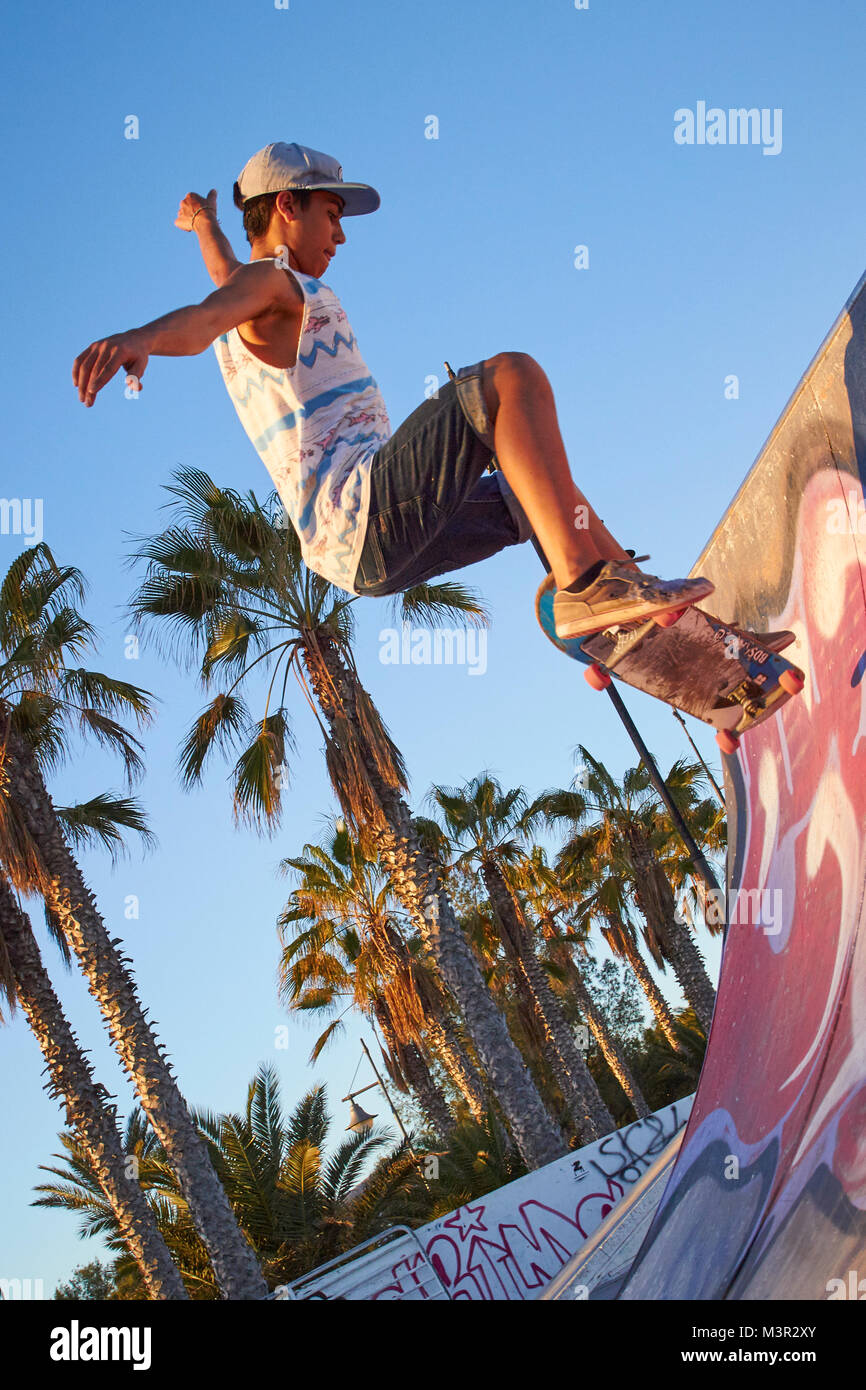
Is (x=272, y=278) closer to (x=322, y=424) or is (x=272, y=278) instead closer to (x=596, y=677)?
(x=322, y=424)

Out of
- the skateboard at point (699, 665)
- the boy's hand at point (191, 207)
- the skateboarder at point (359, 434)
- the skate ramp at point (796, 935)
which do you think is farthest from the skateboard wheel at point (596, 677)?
the boy's hand at point (191, 207)

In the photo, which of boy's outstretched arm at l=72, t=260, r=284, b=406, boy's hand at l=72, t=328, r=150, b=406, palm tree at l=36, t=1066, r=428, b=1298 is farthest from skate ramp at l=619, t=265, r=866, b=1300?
palm tree at l=36, t=1066, r=428, b=1298

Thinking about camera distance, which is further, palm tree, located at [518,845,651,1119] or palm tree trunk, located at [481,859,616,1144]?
palm tree, located at [518,845,651,1119]

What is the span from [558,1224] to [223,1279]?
373cm

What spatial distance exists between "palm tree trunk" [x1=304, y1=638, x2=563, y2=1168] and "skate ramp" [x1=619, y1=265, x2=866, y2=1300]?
23.5 ft

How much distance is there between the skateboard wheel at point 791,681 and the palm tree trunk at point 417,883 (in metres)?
10.0

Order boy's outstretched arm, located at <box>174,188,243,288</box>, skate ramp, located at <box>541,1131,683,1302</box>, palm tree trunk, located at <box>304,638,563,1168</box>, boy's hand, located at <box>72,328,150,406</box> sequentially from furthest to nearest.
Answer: palm tree trunk, located at <box>304,638,563,1168</box> < skate ramp, located at <box>541,1131,683,1302</box> < boy's outstretched arm, located at <box>174,188,243,288</box> < boy's hand, located at <box>72,328,150,406</box>

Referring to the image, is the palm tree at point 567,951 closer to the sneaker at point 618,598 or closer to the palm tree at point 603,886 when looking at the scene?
the palm tree at point 603,886

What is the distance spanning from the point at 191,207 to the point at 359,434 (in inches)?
48.7

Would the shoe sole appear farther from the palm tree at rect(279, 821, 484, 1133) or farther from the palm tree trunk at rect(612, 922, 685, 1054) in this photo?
the palm tree trunk at rect(612, 922, 685, 1054)

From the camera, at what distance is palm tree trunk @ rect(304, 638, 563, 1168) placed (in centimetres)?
1310

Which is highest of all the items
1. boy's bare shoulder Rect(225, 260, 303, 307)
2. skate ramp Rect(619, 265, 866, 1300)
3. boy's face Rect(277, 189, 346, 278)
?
boy's face Rect(277, 189, 346, 278)

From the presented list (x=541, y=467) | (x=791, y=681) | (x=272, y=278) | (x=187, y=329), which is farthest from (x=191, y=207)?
(x=791, y=681)

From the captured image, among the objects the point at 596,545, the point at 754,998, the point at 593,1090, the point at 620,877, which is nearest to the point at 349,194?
the point at 596,545
